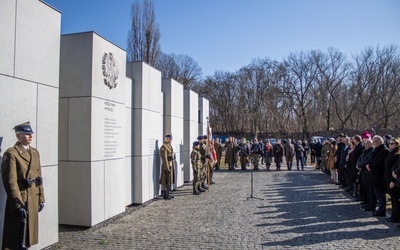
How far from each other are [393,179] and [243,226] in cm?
368

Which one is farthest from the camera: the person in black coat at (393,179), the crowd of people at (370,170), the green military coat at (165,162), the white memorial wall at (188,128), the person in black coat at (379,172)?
the white memorial wall at (188,128)

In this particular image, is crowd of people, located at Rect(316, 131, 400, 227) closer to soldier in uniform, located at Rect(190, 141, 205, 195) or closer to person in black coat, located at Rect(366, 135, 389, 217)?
person in black coat, located at Rect(366, 135, 389, 217)

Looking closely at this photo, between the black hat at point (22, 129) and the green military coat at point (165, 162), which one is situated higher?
the black hat at point (22, 129)

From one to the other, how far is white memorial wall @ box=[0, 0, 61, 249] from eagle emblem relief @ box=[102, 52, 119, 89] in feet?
5.43

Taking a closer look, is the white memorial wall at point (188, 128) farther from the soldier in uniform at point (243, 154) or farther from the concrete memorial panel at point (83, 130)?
the concrete memorial panel at point (83, 130)

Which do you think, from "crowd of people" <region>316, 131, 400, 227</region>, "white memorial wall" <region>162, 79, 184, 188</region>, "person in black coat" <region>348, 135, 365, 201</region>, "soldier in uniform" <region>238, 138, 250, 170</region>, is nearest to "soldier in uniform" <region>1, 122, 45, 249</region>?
"crowd of people" <region>316, 131, 400, 227</region>

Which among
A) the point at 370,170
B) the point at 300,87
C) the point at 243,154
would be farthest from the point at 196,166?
the point at 300,87

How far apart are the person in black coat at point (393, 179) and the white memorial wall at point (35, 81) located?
289 inches

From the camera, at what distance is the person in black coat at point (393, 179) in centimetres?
767

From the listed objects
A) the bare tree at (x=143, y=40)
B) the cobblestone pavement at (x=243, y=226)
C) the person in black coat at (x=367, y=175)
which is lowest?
the cobblestone pavement at (x=243, y=226)

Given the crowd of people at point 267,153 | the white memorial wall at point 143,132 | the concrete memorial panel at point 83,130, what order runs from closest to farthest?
the concrete memorial panel at point 83,130 < the white memorial wall at point 143,132 < the crowd of people at point 267,153

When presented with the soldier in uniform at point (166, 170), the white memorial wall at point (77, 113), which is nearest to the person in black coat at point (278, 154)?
the white memorial wall at point (77, 113)

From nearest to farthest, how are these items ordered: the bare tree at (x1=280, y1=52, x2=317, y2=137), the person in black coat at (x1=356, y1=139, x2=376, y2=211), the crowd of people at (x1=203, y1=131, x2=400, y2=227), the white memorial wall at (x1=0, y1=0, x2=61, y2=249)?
the white memorial wall at (x1=0, y1=0, x2=61, y2=249)
the crowd of people at (x1=203, y1=131, x2=400, y2=227)
the person in black coat at (x1=356, y1=139, x2=376, y2=211)
the bare tree at (x1=280, y1=52, x2=317, y2=137)

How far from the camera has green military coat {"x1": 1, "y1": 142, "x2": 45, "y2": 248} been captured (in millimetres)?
4703
